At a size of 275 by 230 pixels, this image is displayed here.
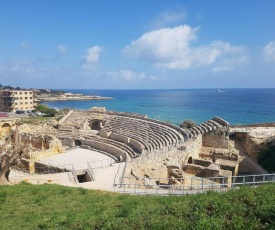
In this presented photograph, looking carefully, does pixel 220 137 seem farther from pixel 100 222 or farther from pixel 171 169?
pixel 100 222

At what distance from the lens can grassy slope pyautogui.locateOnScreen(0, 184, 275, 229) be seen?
6988 millimetres

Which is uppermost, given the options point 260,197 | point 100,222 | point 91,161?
point 260,197

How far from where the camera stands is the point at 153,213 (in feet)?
25.9

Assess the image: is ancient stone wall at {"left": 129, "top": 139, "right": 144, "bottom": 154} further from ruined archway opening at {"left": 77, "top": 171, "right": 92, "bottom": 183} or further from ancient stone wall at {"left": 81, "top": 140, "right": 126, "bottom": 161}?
ruined archway opening at {"left": 77, "top": 171, "right": 92, "bottom": 183}

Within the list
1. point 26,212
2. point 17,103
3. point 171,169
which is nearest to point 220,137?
point 171,169

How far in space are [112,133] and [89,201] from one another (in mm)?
24772

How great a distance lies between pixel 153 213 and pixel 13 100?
7765cm

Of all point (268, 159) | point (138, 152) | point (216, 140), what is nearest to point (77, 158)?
point (138, 152)

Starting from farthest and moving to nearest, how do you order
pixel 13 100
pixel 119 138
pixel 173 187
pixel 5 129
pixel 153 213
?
pixel 13 100 → pixel 5 129 → pixel 119 138 → pixel 173 187 → pixel 153 213

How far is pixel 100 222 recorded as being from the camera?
25.0 feet

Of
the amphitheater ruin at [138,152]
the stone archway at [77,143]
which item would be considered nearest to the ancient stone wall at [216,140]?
the amphitheater ruin at [138,152]

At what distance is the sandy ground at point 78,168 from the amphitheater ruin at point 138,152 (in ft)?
0.27

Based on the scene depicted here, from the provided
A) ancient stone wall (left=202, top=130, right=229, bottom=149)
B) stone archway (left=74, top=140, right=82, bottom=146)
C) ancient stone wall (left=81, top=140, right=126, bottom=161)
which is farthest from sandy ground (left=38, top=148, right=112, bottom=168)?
ancient stone wall (left=202, top=130, right=229, bottom=149)

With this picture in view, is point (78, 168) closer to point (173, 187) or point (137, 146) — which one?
point (137, 146)
